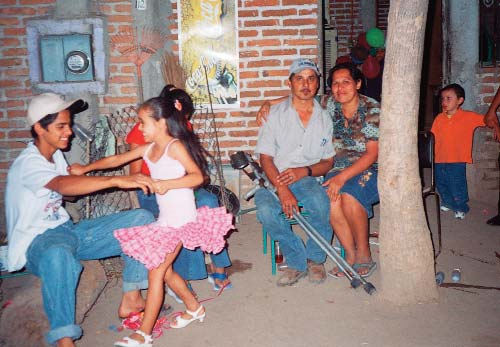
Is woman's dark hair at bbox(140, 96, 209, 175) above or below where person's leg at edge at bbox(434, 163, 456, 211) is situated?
above

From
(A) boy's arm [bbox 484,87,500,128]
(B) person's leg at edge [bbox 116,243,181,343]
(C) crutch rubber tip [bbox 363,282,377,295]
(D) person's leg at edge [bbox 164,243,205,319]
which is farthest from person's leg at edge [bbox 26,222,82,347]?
(A) boy's arm [bbox 484,87,500,128]

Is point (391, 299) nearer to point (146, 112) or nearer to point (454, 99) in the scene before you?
point (146, 112)

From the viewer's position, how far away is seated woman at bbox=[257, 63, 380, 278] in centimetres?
380

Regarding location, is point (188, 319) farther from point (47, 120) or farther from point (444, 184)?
point (444, 184)

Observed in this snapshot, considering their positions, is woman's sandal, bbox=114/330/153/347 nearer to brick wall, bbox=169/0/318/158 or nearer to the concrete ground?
the concrete ground

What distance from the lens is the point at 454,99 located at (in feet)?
17.5

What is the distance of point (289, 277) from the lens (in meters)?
3.73

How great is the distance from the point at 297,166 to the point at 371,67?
470 cm

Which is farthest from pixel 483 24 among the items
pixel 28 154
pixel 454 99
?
pixel 28 154

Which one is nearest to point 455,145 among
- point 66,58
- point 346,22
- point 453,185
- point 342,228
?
point 453,185

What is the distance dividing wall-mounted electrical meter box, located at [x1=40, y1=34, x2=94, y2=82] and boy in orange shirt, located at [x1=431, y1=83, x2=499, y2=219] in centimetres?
423

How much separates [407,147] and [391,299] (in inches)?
44.2

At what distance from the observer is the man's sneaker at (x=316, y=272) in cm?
373

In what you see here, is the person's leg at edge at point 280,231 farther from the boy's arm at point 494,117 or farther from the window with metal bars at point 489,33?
the window with metal bars at point 489,33
